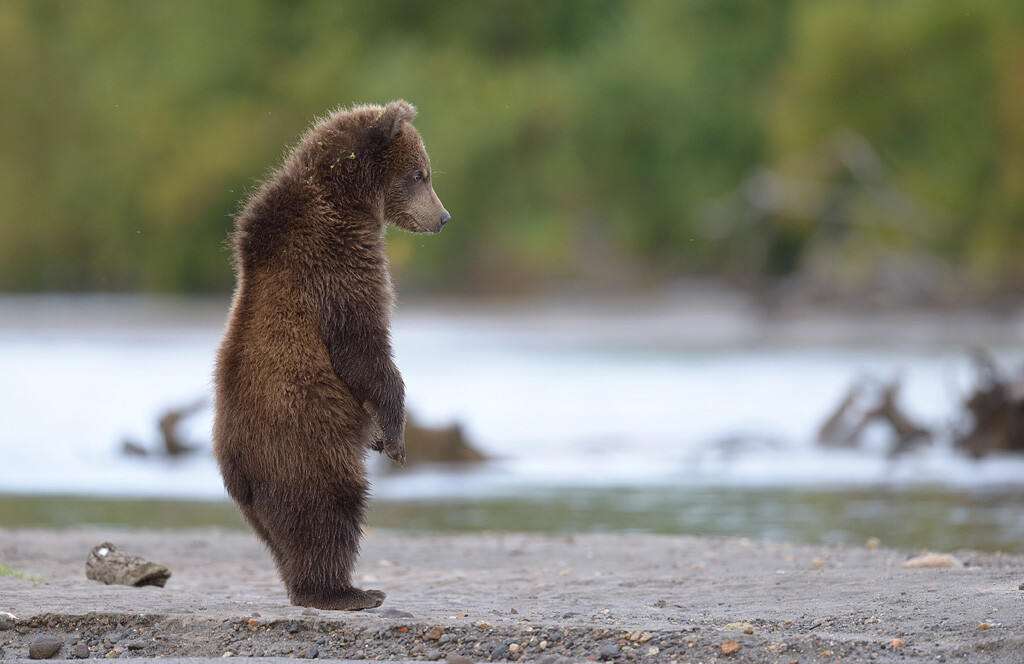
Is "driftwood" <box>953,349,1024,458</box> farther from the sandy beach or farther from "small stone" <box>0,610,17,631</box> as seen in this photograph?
"small stone" <box>0,610,17,631</box>

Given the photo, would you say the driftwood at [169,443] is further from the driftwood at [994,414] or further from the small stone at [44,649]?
the small stone at [44,649]

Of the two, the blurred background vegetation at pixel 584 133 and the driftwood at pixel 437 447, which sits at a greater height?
the blurred background vegetation at pixel 584 133

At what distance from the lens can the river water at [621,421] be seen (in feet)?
39.8

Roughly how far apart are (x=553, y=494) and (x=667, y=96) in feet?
128

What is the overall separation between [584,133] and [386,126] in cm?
4509

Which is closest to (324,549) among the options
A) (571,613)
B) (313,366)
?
(313,366)

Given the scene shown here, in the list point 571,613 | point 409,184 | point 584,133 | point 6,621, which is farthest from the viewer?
point 584,133

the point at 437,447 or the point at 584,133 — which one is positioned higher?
the point at 584,133

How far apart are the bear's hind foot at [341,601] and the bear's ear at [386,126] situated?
1840 mm

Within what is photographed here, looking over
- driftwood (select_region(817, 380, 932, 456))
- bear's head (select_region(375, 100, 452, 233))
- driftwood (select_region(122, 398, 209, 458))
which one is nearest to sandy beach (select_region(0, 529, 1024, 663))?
bear's head (select_region(375, 100, 452, 233))

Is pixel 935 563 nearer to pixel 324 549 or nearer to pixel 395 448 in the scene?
pixel 395 448

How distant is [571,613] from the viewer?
6.12m

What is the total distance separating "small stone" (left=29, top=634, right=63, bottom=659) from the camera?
553 cm

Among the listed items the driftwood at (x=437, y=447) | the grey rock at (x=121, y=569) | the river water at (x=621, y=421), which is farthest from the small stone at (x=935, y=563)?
the driftwood at (x=437, y=447)
